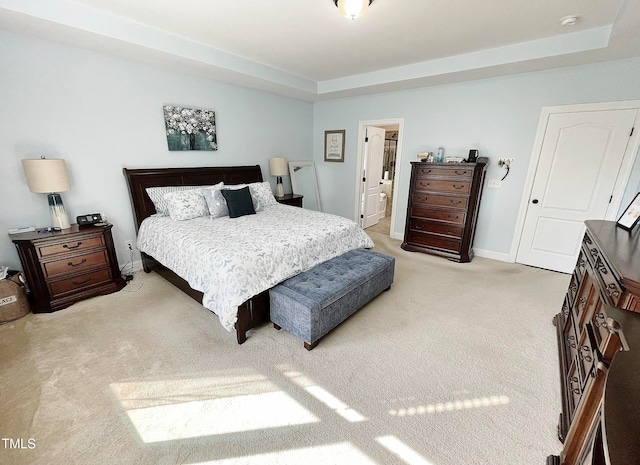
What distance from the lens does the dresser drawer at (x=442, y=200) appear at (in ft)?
12.4

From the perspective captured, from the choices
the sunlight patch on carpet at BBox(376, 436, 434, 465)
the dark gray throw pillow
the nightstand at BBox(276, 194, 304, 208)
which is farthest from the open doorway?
the sunlight patch on carpet at BBox(376, 436, 434, 465)

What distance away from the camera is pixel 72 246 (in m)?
2.68

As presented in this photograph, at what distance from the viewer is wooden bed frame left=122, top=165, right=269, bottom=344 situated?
2295mm

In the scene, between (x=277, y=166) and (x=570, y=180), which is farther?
(x=277, y=166)

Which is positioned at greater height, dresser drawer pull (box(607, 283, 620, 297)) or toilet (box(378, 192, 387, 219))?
dresser drawer pull (box(607, 283, 620, 297))

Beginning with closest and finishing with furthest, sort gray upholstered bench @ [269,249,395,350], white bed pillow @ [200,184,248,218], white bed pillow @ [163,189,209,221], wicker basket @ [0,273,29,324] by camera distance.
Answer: gray upholstered bench @ [269,249,395,350] < wicker basket @ [0,273,29,324] < white bed pillow @ [163,189,209,221] < white bed pillow @ [200,184,248,218]

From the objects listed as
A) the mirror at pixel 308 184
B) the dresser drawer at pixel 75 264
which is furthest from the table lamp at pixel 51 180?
the mirror at pixel 308 184

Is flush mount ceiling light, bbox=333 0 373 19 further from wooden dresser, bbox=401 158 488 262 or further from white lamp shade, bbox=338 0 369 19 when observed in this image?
wooden dresser, bbox=401 158 488 262

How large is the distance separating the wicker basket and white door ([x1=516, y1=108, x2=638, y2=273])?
567 centimetres

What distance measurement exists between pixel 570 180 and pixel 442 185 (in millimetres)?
1433

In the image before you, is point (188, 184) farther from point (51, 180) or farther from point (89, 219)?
point (51, 180)

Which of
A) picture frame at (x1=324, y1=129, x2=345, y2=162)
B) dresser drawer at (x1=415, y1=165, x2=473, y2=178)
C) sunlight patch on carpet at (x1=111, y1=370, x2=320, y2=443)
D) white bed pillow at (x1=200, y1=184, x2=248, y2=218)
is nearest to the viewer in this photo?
sunlight patch on carpet at (x1=111, y1=370, x2=320, y2=443)

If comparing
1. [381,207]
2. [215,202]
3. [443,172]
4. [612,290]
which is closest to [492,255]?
[443,172]

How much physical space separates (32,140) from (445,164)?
15.1ft
